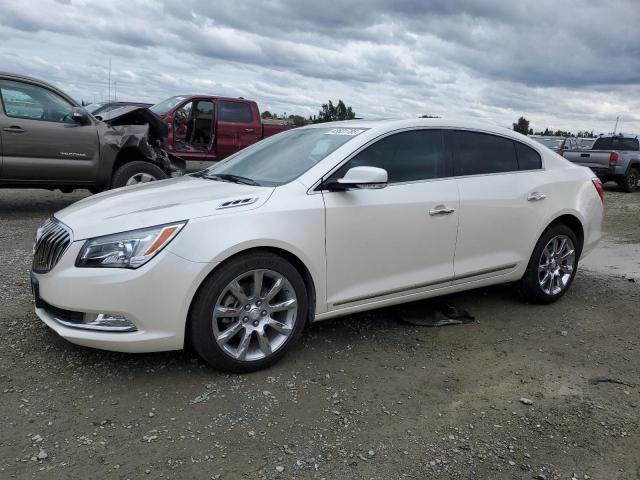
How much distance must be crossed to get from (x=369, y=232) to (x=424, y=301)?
145 cm

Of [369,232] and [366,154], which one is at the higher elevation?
[366,154]

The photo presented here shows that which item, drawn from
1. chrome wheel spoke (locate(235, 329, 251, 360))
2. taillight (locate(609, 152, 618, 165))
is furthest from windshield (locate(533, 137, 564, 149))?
chrome wheel spoke (locate(235, 329, 251, 360))

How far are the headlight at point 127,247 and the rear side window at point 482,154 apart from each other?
2.32 meters

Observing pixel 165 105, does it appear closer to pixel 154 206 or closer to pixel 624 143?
pixel 154 206

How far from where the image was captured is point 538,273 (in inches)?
193

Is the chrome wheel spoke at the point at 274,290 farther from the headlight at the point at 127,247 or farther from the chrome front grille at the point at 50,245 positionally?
the chrome front grille at the point at 50,245

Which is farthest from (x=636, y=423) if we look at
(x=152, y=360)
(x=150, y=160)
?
(x=150, y=160)

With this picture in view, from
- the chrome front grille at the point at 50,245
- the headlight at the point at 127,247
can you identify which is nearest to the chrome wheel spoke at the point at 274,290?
the headlight at the point at 127,247

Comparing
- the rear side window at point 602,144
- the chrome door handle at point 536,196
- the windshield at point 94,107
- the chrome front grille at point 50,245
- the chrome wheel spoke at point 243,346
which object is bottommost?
the chrome wheel spoke at point 243,346

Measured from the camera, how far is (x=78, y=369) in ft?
11.2

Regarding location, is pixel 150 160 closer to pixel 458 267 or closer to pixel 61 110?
pixel 61 110

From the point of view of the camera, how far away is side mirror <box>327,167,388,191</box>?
3.55 meters

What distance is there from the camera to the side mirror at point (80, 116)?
7867 millimetres

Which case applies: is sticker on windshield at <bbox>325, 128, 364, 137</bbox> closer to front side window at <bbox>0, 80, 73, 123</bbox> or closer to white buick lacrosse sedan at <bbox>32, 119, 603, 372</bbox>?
white buick lacrosse sedan at <bbox>32, 119, 603, 372</bbox>
